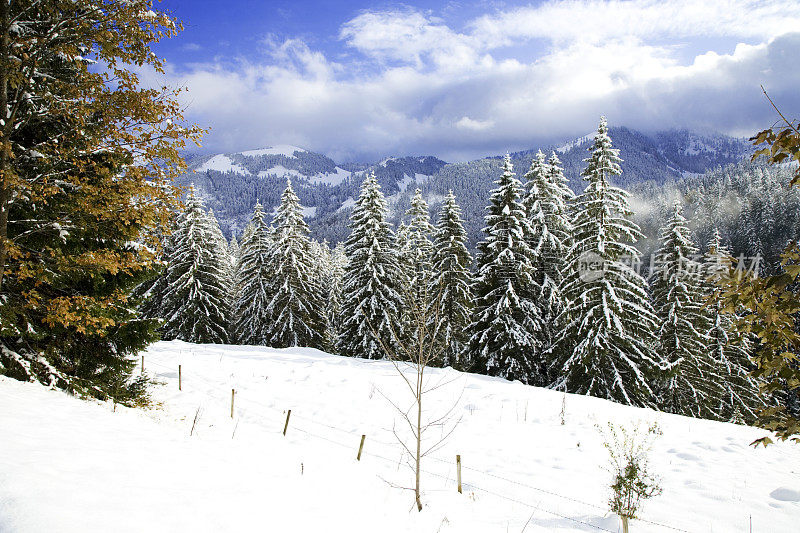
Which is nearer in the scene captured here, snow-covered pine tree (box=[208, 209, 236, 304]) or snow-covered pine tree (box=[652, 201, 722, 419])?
snow-covered pine tree (box=[652, 201, 722, 419])

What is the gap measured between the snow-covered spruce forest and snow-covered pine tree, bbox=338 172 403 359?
102 millimetres

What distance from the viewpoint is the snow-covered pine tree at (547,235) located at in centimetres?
2519

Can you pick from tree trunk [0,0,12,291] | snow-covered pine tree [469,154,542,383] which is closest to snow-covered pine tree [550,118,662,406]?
snow-covered pine tree [469,154,542,383]

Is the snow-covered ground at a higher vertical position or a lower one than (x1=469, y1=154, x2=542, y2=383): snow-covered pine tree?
lower

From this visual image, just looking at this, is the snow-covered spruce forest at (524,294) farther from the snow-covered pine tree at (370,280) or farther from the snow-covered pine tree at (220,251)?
the snow-covered pine tree at (220,251)

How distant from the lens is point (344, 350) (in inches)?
1183

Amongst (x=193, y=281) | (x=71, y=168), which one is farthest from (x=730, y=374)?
(x=193, y=281)

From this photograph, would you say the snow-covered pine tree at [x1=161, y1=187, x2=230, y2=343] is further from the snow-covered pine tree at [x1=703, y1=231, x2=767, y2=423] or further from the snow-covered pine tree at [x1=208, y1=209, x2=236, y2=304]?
the snow-covered pine tree at [x1=703, y1=231, x2=767, y2=423]

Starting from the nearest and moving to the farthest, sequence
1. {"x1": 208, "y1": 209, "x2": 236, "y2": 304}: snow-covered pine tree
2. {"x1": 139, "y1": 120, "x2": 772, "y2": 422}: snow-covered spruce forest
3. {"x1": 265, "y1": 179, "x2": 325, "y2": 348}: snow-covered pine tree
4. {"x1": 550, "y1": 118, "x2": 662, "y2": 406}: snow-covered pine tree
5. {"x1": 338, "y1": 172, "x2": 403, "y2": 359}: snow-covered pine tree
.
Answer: {"x1": 550, "y1": 118, "x2": 662, "y2": 406}: snow-covered pine tree → {"x1": 139, "y1": 120, "x2": 772, "y2": 422}: snow-covered spruce forest → {"x1": 338, "y1": 172, "x2": 403, "y2": 359}: snow-covered pine tree → {"x1": 265, "y1": 179, "x2": 325, "y2": 348}: snow-covered pine tree → {"x1": 208, "y1": 209, "x2": 236, "y2": 304}: snow-covered pine tree

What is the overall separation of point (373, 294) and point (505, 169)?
11.7 m

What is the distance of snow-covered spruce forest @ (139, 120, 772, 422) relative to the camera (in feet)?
68.3

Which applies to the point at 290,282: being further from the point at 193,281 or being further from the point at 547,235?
the point at 547,235

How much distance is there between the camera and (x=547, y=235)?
25359 mm

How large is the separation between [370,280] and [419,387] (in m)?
20.1
